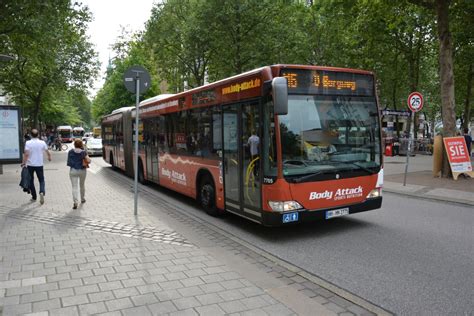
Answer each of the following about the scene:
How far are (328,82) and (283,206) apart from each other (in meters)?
2.19

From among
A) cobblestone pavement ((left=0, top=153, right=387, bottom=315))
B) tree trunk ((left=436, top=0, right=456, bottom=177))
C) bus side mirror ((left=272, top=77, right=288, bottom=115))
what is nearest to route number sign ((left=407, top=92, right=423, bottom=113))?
tree trunk ((left=436, top=0, right=456, bottom=177))

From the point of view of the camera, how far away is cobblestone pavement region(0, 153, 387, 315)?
392 centimetres

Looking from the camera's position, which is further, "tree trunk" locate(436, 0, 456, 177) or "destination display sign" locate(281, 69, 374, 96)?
"tree trunk" locate(436, 0, 456, 177)

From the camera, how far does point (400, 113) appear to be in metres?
24.9

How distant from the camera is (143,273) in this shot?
189 inches

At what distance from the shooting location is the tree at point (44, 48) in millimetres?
15594

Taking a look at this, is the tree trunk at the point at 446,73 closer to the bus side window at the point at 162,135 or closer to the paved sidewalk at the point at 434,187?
the paved sidewalk at the point at 434,187

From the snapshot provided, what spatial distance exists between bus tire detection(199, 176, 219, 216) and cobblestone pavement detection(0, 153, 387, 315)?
0.47 meters

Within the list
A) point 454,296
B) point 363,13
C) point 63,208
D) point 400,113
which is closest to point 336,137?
point 454,296

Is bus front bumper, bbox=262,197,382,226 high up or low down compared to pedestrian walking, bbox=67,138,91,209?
down

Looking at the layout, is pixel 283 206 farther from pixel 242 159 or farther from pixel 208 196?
pixel 208 196

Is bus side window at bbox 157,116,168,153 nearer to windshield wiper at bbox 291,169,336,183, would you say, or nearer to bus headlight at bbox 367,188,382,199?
windshield wiper at bbox 291,169,336,183

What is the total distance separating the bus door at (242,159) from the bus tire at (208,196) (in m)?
0.67

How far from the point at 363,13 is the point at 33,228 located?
61.1 ft
